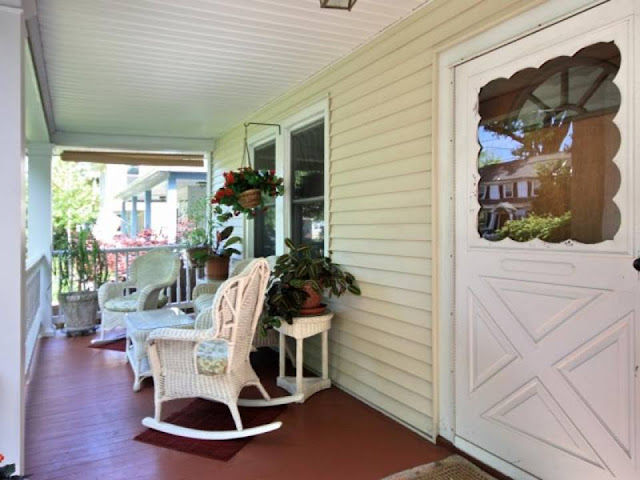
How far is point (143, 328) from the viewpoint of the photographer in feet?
11.9

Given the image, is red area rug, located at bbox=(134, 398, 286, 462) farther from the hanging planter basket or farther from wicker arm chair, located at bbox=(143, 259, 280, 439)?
the hanging planter basket

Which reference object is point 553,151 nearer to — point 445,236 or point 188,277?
point 445,236

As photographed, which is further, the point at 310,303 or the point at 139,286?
the point at 139,286

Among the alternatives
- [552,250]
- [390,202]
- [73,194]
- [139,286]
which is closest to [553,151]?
[552,250]

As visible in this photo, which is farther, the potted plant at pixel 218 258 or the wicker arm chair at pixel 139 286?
the potted plant at pixel 218 258

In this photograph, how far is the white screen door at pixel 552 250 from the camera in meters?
1.79

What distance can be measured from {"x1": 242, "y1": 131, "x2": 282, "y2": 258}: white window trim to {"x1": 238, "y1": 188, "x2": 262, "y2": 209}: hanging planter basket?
520 mm

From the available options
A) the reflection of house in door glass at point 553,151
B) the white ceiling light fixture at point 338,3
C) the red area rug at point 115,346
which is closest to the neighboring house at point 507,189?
the reflection of house in door glass at point 553,151

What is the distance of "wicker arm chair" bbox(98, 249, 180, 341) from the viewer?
4.83 m

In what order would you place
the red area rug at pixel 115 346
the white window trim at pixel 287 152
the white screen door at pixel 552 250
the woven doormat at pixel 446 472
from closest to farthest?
the white screen door at pixel 552 250
the woven doormat at pixel 446 472
the white window trim at pixel 287 152
the red area rug at pixel 115 346

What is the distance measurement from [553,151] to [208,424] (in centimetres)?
249

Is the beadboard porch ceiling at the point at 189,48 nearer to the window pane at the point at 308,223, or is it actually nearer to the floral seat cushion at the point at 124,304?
the window pane at the point at 308,223

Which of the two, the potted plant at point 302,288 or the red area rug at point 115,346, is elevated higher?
the potted plant at point 302,288

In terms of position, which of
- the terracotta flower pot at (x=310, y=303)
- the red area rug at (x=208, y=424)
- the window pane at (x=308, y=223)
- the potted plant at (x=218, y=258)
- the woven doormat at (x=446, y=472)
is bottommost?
the red area rug at (x=208, y=424)
